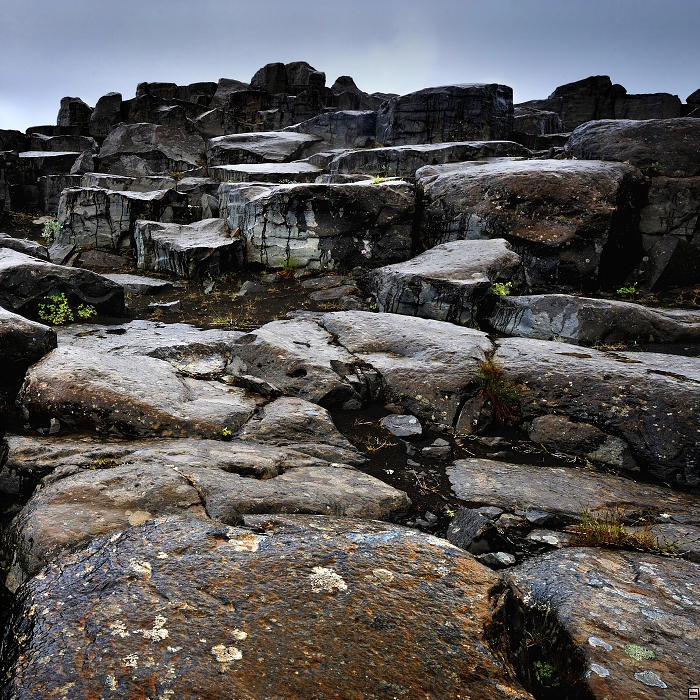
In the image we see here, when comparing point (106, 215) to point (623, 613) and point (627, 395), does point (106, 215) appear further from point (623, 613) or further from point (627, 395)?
point (623, 613)

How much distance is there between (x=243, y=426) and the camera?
4.02m

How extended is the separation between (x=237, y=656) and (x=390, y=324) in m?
4.26

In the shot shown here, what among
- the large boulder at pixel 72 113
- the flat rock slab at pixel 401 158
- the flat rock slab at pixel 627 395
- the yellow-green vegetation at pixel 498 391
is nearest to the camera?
the flat rock slab at pixel 627 395

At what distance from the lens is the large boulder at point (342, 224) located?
340 inches

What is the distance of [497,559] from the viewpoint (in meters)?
2.80

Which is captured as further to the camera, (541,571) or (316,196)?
(316,196)

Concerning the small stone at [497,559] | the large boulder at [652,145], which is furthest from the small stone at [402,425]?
the large boulder at [652,145]

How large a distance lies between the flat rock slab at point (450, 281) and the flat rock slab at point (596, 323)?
0.63 meters

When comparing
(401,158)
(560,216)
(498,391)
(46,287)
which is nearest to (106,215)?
(46,287)

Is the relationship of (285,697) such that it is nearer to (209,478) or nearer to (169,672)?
(169,672)

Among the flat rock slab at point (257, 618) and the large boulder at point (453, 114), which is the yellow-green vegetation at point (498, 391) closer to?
the flat rock slab at point (257, 618)

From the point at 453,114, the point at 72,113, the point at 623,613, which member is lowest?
the point at 623,613

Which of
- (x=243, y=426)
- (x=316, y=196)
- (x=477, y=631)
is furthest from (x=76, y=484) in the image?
(x=316, y=196)

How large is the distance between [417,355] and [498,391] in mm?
889
